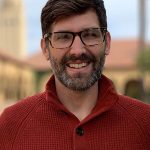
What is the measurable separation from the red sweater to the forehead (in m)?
0.33

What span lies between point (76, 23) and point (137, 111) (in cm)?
60

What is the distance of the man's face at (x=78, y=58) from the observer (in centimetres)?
296

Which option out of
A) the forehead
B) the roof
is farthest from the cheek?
the roof

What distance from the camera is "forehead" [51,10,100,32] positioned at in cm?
296

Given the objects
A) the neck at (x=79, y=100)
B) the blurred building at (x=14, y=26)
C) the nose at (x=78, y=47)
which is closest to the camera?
the nose at (x=78, y=47)

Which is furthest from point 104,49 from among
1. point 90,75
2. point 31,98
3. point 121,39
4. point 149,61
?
point 121,39

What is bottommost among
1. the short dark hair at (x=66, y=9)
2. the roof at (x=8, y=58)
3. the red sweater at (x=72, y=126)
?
the roof at (x=8, y=58)

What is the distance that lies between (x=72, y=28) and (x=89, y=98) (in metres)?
0.39

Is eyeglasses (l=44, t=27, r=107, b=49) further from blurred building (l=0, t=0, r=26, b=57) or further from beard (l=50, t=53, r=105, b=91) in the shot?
blurred building (l=0, t=0, r=26, b=57)

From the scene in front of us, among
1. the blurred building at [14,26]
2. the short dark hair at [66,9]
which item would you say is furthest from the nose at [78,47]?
the blurred building at [14,26]

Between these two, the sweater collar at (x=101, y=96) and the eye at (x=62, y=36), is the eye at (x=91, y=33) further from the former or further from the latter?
the sweater collar at (x=101, y=96)

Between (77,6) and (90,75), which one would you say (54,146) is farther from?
(77,6)

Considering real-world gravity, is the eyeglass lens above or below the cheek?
above

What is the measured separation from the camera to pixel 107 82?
10.4 feet
